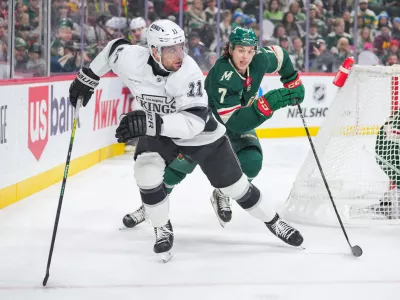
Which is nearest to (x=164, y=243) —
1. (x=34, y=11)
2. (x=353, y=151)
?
(x=353, y=151)

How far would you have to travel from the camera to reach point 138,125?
3.17 m

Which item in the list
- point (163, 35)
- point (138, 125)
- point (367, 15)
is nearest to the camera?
point (138, 125)

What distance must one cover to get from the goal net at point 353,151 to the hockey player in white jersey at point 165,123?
0.74 meters

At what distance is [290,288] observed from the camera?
3113mm

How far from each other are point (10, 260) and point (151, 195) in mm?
665

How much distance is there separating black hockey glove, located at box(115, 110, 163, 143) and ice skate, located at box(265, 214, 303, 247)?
894 mm

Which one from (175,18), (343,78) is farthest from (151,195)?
(175,18)

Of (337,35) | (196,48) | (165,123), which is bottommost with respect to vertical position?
(196,48)

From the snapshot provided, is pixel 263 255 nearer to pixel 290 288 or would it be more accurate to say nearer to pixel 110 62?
pixel 290 288

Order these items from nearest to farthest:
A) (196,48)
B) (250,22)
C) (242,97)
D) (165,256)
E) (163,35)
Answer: (163,35)
(165,256)
(242,97)
(196,48)
(250,22)

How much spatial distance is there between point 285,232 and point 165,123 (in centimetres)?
90

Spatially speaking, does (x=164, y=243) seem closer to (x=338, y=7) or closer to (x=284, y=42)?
(x=284, y=42)

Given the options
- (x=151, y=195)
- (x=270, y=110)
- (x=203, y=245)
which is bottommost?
(x=203, y=245)

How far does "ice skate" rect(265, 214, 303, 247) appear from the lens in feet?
12.4
